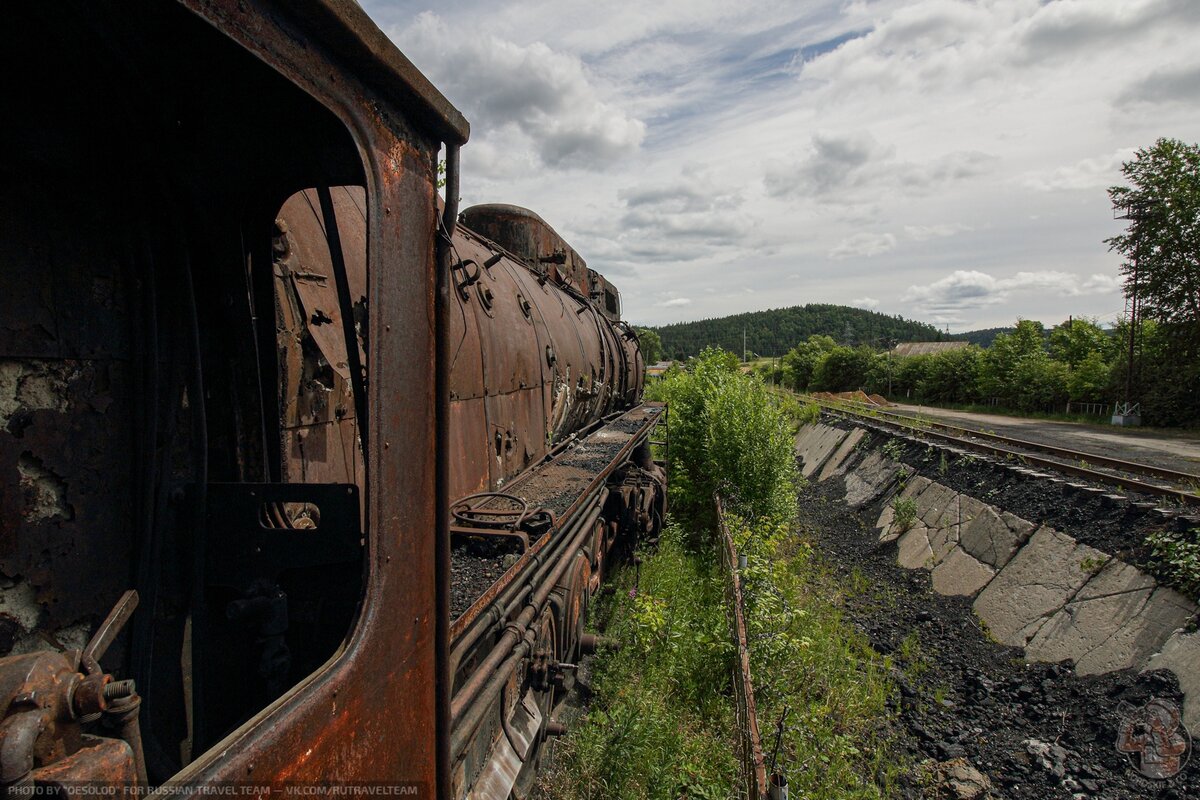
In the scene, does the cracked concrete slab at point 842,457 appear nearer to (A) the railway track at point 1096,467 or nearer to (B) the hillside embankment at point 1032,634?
(A) the railway track at point 1096,467

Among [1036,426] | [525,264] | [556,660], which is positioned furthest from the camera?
[1036,426]

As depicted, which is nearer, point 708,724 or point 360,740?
point 360,740

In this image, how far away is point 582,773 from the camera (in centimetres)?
411

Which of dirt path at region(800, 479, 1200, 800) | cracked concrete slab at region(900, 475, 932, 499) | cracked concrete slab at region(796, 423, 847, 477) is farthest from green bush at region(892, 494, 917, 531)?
cracked concrete slab at region(796, 423, 847, 477)

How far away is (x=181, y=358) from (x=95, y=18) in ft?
2.54

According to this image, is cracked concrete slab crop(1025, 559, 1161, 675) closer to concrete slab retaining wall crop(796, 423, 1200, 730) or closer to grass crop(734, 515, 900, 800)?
concrete slab retaining wall crop(796, 423, 1200, 730)

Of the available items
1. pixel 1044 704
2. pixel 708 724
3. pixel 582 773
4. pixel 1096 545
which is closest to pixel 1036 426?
pixel 1096 545

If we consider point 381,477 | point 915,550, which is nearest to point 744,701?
point 381,477

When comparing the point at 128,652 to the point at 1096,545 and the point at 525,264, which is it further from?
the point at 1096,545

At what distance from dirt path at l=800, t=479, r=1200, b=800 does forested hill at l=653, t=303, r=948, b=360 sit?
408ft

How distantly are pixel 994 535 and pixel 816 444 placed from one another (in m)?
13.4

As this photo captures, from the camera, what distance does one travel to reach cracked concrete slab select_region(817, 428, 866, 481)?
17.2 metres

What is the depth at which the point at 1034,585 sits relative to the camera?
24.0ft

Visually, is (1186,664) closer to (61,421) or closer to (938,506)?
(938,506)
